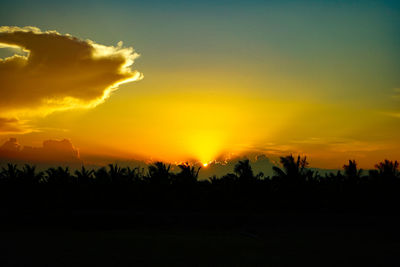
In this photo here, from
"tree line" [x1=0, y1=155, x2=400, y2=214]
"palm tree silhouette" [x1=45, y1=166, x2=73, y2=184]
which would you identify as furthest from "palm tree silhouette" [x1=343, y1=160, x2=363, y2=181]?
"palm tree silhouette" [x1=45, y1=166, x2=73, y2=184]

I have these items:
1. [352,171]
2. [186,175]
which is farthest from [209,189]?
[352,171]

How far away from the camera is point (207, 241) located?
68.7 feet

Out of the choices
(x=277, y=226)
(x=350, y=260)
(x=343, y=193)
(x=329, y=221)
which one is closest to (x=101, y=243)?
(x=350, y=260)

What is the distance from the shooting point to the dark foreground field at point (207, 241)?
15.3 meters

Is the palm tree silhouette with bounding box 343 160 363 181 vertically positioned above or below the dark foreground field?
above

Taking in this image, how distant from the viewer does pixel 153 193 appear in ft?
125

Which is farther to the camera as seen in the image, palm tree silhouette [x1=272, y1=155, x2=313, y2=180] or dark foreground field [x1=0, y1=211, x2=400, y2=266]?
palm tree silhouette [x1=272, y1=155, x2=313, y2=180]

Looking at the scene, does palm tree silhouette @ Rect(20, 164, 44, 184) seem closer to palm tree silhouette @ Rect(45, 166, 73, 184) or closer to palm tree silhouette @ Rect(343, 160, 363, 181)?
palm tree silhouette @ Rect(45, 166, 73, 184)

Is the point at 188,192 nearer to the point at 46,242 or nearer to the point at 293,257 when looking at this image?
the point at 46,242

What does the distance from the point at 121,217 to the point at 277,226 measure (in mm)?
11500

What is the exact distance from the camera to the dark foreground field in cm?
1532

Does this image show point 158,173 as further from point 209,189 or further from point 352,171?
point 352,171

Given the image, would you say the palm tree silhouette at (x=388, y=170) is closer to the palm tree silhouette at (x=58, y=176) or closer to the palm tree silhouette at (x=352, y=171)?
the palm tree silhouette at (x=352, y=171)

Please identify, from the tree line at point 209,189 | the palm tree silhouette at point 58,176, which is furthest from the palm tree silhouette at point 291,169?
the palm tree silhouette at point 58,176
